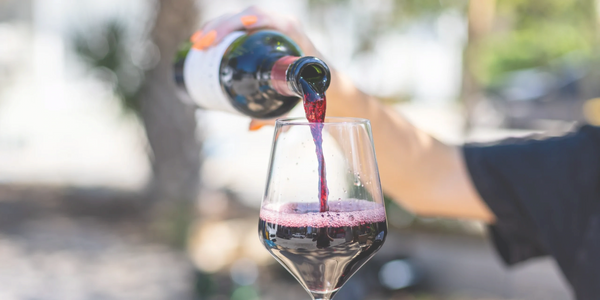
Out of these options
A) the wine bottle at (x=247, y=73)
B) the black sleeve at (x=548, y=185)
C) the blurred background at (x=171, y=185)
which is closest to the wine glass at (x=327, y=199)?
the wine bottle at (x=247, y=73)

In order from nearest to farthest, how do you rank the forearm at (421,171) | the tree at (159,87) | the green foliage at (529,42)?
the forearm at (421,171), the tree at (159,87), the green foliage at (529,42)

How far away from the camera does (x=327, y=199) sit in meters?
0.97

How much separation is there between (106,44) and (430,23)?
592cm

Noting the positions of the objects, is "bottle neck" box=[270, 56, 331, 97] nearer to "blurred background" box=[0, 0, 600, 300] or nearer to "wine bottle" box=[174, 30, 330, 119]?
"wine bottle" box=[174, 30, 330, 119]

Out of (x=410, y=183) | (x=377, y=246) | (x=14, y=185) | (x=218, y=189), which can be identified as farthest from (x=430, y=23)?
(x=377, y=246)

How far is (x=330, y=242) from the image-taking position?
984mm

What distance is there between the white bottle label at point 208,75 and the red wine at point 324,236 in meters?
0.42

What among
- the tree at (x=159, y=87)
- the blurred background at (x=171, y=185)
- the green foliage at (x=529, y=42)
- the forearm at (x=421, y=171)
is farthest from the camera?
the green foliage at (x=529, y=42)

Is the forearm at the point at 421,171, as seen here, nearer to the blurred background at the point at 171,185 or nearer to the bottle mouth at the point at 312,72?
the bottle mouth at the point at 312,72

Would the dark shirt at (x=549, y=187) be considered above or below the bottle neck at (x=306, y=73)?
below

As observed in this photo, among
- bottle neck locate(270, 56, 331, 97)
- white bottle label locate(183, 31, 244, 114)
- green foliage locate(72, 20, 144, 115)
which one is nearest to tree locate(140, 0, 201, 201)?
green foliage locate(72, 20, 144, 115)

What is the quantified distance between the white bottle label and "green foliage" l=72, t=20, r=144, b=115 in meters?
5.08

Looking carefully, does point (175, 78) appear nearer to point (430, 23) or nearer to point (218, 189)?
point (218, 189)

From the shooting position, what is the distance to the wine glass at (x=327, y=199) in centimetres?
97
